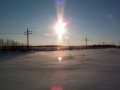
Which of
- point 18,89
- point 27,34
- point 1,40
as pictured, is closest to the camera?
point 18,89

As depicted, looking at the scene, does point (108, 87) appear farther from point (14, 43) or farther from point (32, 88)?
point (14, 43)

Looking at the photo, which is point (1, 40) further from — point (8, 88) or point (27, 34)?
point (8, 88)

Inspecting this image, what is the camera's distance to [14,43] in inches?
4173

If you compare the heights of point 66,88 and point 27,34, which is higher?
point 27,34

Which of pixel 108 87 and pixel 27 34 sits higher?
pixel 27 34

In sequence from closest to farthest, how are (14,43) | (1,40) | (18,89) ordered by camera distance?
(18,89), (1,40), (14,43)

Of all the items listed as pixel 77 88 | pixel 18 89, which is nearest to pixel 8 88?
pixel 18 89

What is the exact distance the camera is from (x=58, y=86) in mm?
7773

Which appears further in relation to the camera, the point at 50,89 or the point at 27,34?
the point at 27,34

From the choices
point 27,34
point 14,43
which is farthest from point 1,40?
point 27,34

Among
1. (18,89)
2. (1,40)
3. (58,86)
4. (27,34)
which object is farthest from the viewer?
(1,40)

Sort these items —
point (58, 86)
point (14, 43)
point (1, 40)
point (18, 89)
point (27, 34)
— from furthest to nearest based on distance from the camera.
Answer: point (14, 43), point (1, 40), point (27, 34), point (58, 86), point (18, 89)

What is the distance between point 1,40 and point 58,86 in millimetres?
93222

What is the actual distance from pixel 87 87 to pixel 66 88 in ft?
2.37
